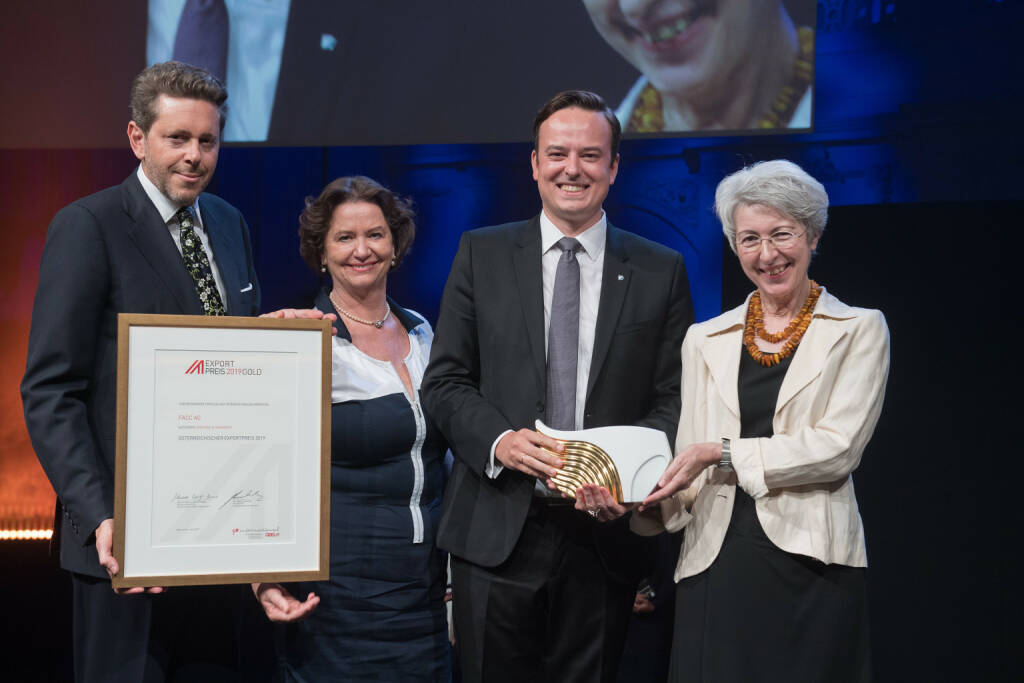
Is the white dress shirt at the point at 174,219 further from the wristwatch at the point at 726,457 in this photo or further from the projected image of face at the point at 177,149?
the wristwatch at the point at 726,457

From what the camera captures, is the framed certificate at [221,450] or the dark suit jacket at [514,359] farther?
the dark suit jacket at [514,359]

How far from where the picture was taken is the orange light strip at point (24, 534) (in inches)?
174

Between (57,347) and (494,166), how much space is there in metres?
3.09

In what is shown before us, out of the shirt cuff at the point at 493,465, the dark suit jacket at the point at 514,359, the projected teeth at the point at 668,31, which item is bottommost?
the shirt cuff at the point at 493,465

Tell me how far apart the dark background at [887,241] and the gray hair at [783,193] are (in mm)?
1354

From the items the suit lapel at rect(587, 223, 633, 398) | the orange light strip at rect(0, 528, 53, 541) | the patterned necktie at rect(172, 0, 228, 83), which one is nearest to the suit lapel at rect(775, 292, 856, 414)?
the suit lapel at rect(587, 223, 633, 398)

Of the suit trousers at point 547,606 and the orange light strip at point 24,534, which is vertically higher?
the suit trousers at point 547,606

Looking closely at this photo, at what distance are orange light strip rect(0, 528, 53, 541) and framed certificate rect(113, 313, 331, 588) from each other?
3002mm

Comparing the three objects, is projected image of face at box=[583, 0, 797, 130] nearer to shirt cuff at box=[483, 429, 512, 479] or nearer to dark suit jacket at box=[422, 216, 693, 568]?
dark suit jacket at box=[422, 216, 693, 568]

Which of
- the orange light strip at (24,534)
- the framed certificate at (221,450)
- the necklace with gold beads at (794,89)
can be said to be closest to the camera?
the framed certificate at (221,450)

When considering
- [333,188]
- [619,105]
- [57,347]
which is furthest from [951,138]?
[57,347]

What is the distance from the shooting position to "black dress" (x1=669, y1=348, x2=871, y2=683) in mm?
2055

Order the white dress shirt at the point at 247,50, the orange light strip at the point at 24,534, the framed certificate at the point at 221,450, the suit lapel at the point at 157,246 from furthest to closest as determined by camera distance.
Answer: the orange light strip at the point at 24,534
the white dress shirt at the point at 247,50
the suit lapel at the point at 157,246
the framed certificate at the point at 221,450
